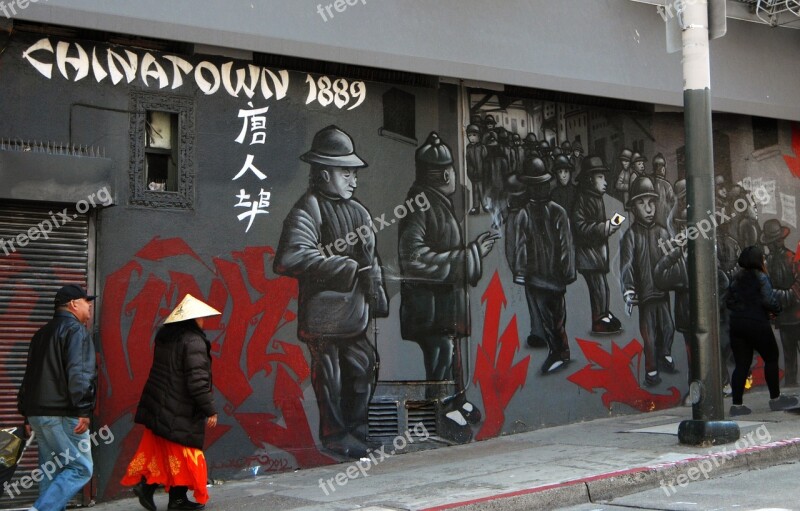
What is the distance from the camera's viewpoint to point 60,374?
6875 mm

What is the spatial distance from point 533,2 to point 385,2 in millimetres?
1965

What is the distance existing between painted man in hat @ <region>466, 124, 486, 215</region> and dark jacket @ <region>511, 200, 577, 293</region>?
571mm

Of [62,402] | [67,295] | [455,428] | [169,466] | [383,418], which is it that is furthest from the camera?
[455,428]

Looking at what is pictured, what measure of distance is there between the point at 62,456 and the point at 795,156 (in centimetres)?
1041

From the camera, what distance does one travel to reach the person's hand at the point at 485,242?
33.9 ft

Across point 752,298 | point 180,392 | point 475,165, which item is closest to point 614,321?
point 752,298

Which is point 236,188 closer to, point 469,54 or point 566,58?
point 469,54

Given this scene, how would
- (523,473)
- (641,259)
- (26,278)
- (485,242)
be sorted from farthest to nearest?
(641,259), (485,242), (523,473), (26,278)

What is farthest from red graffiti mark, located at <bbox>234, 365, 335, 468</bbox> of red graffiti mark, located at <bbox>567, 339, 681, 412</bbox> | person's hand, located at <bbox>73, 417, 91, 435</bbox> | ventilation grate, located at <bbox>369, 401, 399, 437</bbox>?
red graffiti mark, located at <bbox>567, 339, 681, 412</bbox>

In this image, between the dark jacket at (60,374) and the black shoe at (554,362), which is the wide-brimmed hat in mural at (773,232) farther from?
the dark jacket at (60,374)

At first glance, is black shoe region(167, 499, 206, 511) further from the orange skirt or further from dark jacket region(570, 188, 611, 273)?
dark jacket region(570, 188, 611, 273)

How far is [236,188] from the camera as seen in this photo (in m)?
8.95

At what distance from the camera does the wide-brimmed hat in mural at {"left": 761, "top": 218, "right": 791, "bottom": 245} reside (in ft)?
41.0

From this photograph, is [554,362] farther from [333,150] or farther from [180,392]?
[180,392]
